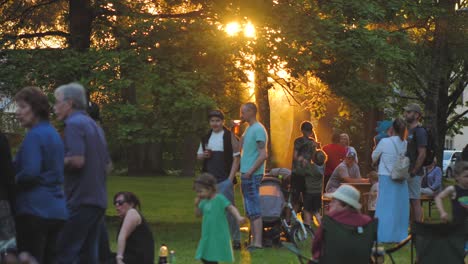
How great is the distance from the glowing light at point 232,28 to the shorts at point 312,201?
12.8 feet

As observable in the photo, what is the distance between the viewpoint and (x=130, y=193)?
12188 mm

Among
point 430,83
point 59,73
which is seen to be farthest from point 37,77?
point 430,83

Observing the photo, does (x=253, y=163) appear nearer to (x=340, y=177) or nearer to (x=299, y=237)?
(x=299, y=237)

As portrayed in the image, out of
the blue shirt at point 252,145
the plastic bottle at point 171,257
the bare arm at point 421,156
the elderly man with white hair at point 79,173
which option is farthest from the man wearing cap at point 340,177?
the elderly man with white hair at point 79,173

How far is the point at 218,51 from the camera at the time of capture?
20062mm

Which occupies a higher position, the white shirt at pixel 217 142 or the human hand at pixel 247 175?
the white shirt at pixel 217 142

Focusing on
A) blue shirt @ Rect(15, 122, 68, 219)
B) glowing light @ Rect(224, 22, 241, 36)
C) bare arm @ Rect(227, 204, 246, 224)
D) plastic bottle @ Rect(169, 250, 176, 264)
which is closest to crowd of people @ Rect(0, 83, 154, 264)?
blue shirt @ Rect(15, 122, 68, 219)

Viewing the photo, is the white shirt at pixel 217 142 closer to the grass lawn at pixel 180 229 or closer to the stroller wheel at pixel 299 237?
the grass lawn at pixel 180 229

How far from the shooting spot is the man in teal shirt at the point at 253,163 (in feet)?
48.9

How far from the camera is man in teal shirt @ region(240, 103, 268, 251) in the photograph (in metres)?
14.9

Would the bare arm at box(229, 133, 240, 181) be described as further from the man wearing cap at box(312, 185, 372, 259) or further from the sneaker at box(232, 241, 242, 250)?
the man wearing cap at box(312, 185, 372, 259)

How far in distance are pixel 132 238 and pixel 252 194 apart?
3460mm

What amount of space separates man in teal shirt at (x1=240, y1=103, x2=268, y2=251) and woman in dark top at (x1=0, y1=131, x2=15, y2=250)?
6.51m

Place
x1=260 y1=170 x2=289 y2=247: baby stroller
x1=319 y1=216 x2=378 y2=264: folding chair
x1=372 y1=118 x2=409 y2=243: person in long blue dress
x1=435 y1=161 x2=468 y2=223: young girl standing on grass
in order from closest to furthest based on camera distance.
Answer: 1. x1=319 y1=216 x2=378 y2=264: folding chair
2. x1=435 y1=161 x2=468 y2=223: young girl standing on grass
3. x1=372 y1=118 x2=409 y2=243: person in long blue dress
4. x1=260 y1=170 x2=289 y2=247: baby stroller
